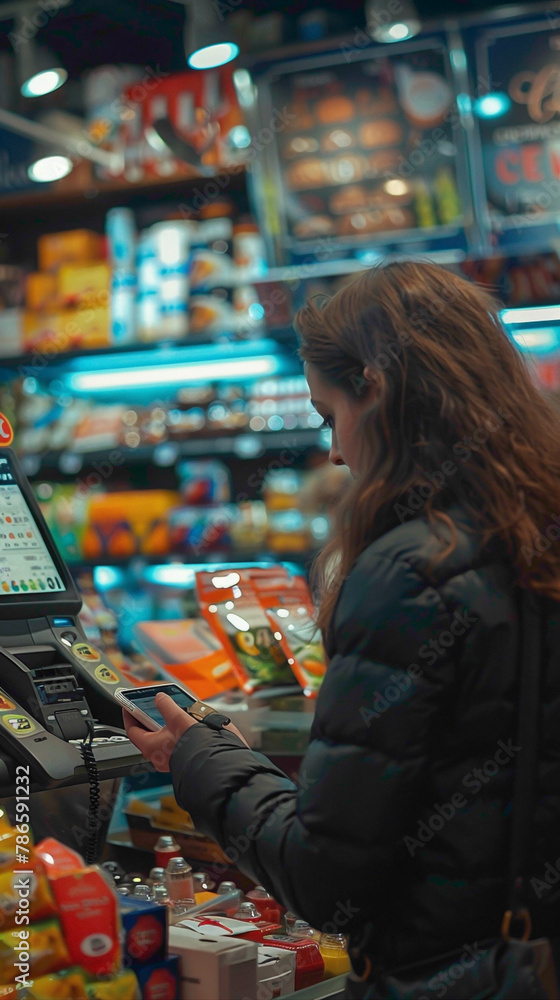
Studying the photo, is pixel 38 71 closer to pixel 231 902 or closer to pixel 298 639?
pixel 298 639

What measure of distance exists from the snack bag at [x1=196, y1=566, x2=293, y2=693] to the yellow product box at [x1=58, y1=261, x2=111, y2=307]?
252 centimetres

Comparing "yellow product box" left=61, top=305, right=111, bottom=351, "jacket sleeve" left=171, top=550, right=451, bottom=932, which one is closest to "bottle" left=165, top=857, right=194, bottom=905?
"jacket sleeve" left=171, top=550, right=451, bottom=932

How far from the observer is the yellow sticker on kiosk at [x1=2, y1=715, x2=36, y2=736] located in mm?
1411

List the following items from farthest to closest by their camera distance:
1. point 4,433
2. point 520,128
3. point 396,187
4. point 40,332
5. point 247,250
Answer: point 40,332
point 247,250
point 396,187
point 520,128
point 4,433

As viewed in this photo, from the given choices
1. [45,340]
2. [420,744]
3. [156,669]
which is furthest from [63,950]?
[45,340]

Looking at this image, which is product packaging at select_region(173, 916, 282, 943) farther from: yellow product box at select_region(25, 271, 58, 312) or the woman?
yellow product box at select_region(25, 271, 58, 312)

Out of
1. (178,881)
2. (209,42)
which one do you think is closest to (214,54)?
(209,42)

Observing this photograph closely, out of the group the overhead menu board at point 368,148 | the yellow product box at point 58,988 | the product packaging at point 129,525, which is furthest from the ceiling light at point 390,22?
the yellow product box at point 58,988

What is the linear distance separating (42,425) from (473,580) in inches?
151

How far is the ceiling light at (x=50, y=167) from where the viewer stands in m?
4.07

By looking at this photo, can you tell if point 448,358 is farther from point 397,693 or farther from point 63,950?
point 63,950

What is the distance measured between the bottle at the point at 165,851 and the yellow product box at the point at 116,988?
613mm

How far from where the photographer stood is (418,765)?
39.6 inches

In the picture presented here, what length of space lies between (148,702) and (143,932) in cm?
30
